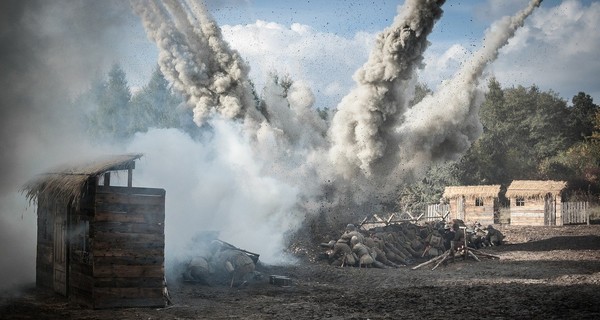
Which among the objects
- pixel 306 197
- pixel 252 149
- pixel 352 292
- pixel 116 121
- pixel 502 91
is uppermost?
pixel 502 91

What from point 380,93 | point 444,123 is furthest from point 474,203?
point 380,93

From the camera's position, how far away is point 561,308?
1477cm

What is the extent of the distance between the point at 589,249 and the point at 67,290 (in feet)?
79.8

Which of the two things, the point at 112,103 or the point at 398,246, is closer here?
the point at 398,246

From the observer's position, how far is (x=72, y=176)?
1639 cm

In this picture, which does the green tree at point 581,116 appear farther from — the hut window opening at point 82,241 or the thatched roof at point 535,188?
the hut window opening at point 82,241

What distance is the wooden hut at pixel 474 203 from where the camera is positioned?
4847 centimetres

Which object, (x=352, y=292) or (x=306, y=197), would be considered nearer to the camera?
(x=352, y=292)

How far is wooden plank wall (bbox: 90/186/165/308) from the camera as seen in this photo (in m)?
15.5

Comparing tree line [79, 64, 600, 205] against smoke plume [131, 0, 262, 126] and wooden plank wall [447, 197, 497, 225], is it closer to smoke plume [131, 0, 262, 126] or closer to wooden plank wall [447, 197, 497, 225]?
wooden plank wall [447, 197, 497, 225]

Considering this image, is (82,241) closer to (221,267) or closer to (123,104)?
(221,267)

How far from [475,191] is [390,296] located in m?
32.9

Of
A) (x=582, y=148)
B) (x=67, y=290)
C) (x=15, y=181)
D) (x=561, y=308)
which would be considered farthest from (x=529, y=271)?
(x=582, y=148)

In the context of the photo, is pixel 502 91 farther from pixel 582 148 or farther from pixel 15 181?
pixel 15 181
